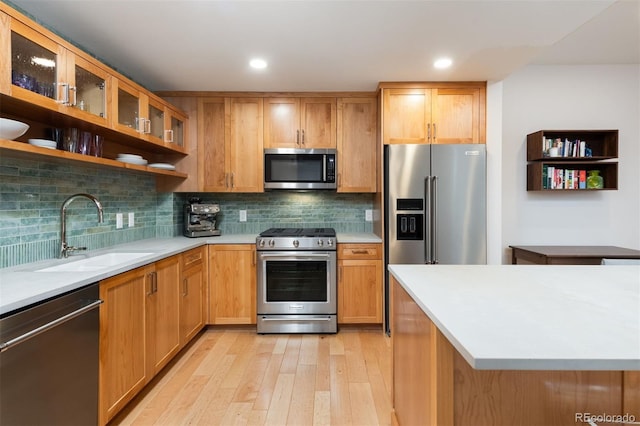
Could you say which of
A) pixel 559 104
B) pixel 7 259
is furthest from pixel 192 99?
pixel 559 104

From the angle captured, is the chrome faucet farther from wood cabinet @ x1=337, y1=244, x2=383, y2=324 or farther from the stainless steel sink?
wood cabinet @ x1=337, y1=244, x2=383, y2=324

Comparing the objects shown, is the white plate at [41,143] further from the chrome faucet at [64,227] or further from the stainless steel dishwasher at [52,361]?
the stainless steel dishwasher at [52,361]

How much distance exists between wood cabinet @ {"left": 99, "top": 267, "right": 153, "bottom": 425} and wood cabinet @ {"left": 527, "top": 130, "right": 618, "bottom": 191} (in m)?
3.56

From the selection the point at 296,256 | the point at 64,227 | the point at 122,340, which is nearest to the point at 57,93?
the point at 64,227

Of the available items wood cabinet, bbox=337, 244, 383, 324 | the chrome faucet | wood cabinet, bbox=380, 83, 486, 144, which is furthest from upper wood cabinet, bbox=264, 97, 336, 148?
the chrome faucet

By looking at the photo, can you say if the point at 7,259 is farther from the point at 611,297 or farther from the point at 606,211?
the point at 606,211

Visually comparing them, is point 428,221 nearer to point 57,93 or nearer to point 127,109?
point 127,109

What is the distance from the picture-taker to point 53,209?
76.4 inches

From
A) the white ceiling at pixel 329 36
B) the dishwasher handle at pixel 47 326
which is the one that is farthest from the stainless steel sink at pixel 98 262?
the white ceiling at pixel 329 36

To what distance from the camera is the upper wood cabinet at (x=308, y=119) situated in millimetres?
3164

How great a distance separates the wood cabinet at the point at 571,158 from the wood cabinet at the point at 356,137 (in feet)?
5.23

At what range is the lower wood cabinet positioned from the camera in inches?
62.1

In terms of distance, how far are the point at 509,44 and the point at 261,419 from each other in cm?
297

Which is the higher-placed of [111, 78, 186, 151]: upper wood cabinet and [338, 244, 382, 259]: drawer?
[111, 78, 186, 151]: upper wood cabinet
